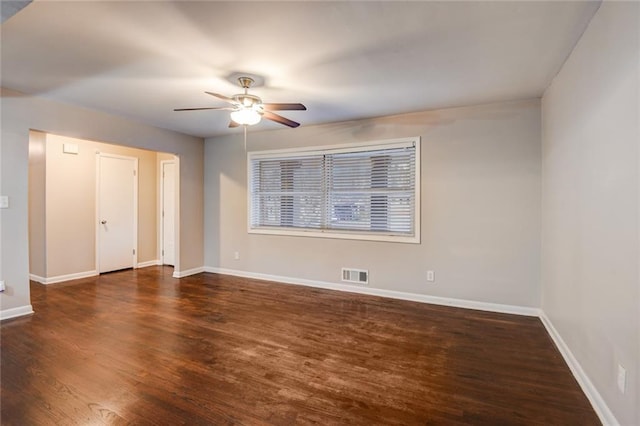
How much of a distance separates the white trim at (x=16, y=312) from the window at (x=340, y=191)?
295 cm

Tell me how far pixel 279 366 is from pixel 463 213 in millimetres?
2830

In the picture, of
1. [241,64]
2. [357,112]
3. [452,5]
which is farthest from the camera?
[357,112]

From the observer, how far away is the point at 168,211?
6.32 metres

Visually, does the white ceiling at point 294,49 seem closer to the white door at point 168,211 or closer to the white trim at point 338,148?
the white trim at point 338,148

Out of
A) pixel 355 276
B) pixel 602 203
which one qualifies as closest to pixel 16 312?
pixel 355 276

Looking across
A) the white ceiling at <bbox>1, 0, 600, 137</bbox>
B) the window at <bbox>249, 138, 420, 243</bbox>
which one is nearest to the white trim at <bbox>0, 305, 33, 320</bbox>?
the white ceiling at <bbox>1, 0, 600, 137</bbox>

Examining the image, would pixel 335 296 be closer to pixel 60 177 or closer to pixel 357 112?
pixel 357 112

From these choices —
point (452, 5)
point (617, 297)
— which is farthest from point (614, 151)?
point (452, 5)

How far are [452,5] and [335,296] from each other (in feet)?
11.6

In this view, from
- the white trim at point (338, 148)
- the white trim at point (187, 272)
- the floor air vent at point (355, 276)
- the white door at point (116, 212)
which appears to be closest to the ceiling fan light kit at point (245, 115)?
the white trim at point (338, 148)

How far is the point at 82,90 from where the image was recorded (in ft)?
11.0

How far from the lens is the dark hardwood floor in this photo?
191 centimetres

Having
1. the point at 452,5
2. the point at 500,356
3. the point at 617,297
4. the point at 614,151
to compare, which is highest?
the point at 452,5

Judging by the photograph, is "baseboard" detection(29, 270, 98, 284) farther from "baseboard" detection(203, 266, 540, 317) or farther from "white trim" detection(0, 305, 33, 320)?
"baseboard" detection(203, 266, 540, 317)
